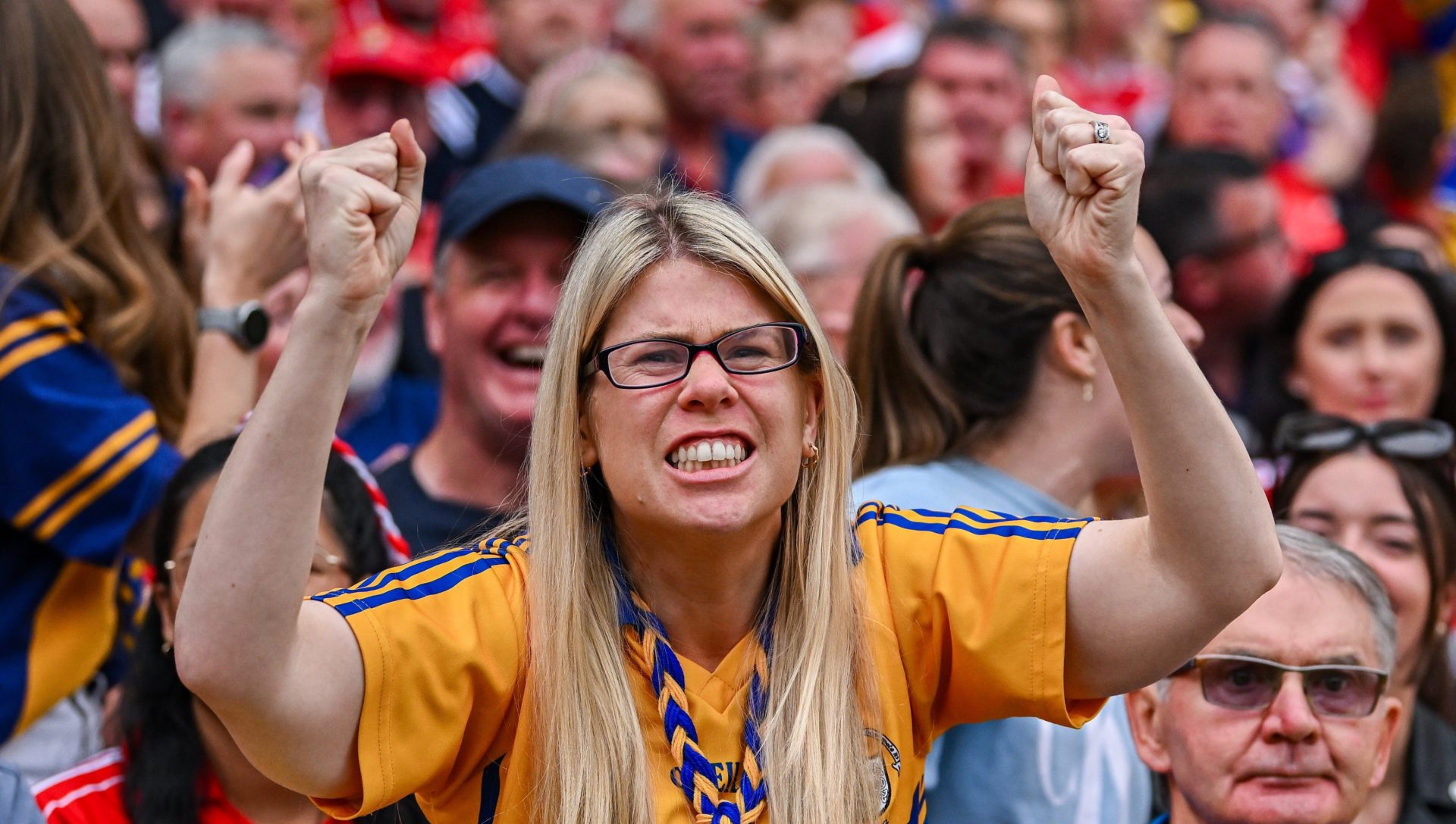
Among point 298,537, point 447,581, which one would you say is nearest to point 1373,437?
point 447,581

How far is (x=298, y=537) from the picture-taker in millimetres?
1994

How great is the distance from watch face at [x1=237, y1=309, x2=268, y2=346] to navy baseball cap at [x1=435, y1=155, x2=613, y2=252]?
59cm

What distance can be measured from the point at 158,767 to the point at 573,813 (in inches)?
38.3

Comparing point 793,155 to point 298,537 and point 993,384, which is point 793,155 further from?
point 298,537

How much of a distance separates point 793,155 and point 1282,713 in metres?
3.66

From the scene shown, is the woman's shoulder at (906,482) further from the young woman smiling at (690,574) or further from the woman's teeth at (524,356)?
the woman's teeth at (524,356)

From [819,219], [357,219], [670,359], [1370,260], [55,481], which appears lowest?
[55,481]

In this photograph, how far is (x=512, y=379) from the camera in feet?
12.9

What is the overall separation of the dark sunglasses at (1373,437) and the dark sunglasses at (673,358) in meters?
1.81

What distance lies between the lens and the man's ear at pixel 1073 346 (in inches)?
130

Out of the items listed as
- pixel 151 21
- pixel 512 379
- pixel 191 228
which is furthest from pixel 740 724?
pixel 151 21

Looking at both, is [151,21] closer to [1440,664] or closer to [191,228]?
[191,228]

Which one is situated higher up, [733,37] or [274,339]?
[733,37]

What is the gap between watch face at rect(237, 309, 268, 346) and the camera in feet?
11.5
